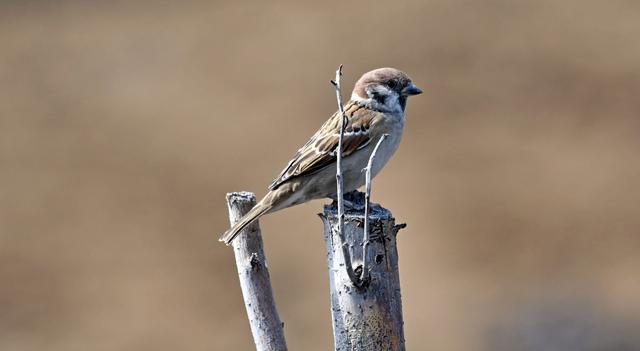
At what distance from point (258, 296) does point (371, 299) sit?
70 cm

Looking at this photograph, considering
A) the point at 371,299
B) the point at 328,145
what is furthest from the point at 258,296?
the point at 328,145

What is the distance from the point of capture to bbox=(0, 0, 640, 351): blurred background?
1002cm

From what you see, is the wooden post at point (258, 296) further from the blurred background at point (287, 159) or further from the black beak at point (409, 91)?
the blurred background at point (287, 159)

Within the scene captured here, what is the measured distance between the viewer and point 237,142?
13.3m

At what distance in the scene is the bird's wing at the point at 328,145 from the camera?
5.09 meters

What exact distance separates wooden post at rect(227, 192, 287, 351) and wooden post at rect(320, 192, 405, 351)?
0.50m

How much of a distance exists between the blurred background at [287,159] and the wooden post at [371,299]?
6010mm

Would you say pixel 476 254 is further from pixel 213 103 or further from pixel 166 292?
pixel 213 103

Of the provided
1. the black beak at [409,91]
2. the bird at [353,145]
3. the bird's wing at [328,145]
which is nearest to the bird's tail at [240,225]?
the bird at [353,145]

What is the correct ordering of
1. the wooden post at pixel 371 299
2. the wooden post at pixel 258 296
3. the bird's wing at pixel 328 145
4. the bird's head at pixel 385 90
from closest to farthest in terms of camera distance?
the wooden post at pixel 371 299 → the wooden post at pixel 258 296 → the bird's wing at pixel 328 145 → the bird's head at pixel 385 90

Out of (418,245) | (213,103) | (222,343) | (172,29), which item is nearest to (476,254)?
(418,245)

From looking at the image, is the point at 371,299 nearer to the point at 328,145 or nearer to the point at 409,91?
the point at 328,145

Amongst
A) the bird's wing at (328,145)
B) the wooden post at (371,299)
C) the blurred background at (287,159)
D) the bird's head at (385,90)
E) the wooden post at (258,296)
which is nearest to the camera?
the wooden post at (371,299)

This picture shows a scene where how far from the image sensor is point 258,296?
3.96 metres
